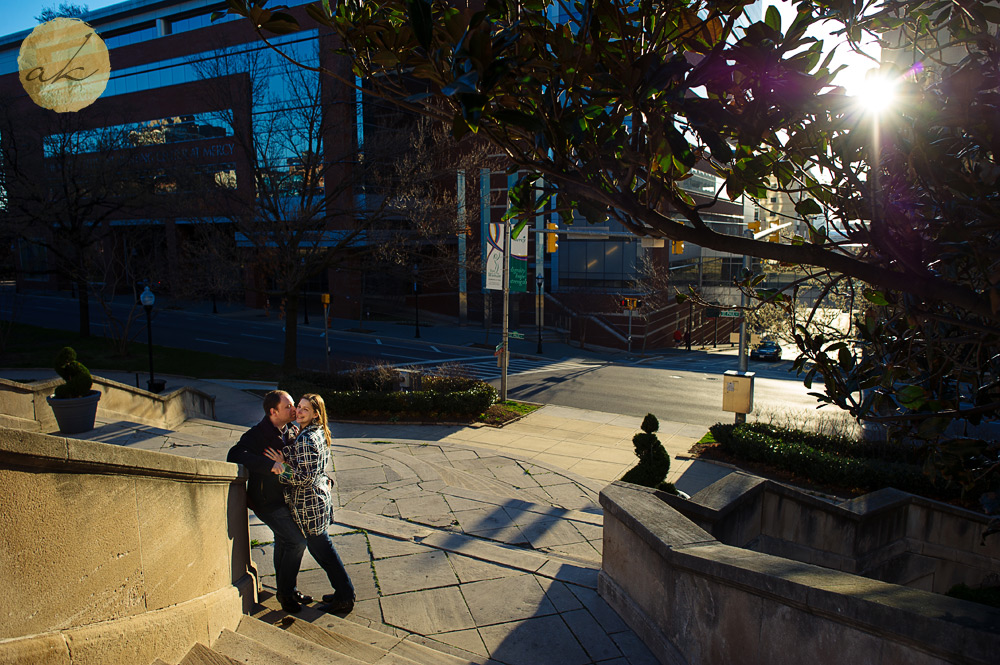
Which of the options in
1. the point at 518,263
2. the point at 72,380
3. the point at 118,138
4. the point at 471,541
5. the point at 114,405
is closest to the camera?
the point at 471,541

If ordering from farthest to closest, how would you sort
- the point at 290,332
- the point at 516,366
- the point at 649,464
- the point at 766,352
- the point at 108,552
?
the point at 766,352, the point at 516,366, the point at 290,332, the point at 649,464, the point at 108,552

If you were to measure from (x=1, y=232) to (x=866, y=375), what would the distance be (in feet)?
89.3

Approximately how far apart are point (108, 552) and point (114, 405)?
39.9ft

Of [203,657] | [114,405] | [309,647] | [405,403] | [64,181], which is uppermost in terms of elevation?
[64,181]

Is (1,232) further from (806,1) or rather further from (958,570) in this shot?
(958,570)

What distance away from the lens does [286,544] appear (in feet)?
15.8

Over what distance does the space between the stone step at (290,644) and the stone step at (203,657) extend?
0.42m

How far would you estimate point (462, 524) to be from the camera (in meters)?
7.19

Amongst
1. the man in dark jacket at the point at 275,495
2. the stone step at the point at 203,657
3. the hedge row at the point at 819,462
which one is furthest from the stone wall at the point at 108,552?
the hedge row at the point at 819,462

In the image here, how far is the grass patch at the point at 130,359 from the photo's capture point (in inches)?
866

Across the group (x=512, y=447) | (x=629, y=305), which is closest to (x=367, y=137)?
(x=512, y=447)

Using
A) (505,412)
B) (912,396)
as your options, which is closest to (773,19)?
(912,396)

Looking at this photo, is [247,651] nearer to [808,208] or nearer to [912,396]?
[912,396]

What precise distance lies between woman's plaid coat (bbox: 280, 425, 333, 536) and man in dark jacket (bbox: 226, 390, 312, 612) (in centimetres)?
8
